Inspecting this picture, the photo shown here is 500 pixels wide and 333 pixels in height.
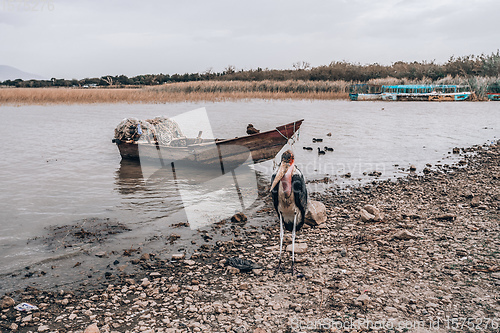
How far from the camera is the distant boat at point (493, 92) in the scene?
44959mm

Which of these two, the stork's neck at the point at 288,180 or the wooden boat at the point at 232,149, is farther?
the wooden boat at the point at 232,149

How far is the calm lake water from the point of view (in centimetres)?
821

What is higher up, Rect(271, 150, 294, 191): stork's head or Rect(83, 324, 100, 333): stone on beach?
Rect(271, 150, 294, 191): stork's head

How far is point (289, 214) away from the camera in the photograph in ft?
18.9

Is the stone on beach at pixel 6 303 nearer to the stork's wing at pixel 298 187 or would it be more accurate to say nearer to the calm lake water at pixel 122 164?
the calm lake water at pixel 122 164

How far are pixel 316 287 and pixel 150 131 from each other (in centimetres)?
1070

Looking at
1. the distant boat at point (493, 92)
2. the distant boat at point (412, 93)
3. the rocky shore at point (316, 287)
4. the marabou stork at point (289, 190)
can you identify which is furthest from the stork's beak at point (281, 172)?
the distant boat at point (493, 92)

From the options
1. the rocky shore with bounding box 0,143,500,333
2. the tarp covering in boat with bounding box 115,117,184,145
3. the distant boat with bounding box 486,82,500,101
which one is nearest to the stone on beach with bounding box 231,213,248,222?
the rocky shore with bounding box 0,143,500,333

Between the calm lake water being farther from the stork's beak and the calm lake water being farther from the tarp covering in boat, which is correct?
the stork's beak

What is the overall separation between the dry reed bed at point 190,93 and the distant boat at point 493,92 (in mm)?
16770

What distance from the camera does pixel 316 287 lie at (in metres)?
4.91

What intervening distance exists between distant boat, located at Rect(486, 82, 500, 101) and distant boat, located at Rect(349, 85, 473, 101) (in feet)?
6.75

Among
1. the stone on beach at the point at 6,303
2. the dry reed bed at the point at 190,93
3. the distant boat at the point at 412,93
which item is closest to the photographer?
the stone on beach at the point at 6,303

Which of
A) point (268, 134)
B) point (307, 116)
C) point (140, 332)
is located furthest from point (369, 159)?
point (307, 116)
